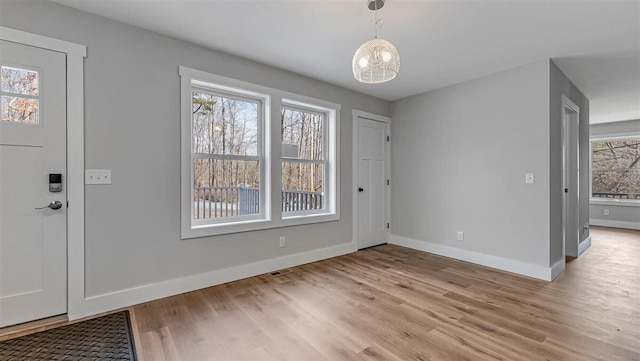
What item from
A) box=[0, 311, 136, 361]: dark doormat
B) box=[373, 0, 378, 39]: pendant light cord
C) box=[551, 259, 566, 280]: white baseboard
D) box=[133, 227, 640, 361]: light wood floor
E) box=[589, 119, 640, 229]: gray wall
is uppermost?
box=[373, 0, 378, 39]: pendant light cord

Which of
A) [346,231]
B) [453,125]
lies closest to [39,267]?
[346,231]

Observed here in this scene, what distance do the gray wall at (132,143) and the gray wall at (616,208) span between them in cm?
836

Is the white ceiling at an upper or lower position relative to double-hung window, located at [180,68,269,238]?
upper

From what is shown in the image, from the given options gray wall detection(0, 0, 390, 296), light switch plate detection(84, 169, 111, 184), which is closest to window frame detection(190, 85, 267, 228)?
gray wall detection(0, 0, 390, 296)

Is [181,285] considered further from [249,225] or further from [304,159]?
[304,159]

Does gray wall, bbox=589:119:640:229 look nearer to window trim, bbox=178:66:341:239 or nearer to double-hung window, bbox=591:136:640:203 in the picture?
double-hung window, bbox=591:136:640:203

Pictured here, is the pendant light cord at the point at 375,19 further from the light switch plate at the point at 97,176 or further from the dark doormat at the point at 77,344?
the dark doormat at the point at 77,344

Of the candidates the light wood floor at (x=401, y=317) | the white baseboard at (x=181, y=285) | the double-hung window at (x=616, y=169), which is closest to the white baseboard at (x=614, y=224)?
the double-hung window at (x=616, y=169)

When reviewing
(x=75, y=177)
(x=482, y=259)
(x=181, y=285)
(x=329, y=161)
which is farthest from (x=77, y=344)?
(x=482, y=259)

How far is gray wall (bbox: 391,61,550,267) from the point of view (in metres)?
3.17

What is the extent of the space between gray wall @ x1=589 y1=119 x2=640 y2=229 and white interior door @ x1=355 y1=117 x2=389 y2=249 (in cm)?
571

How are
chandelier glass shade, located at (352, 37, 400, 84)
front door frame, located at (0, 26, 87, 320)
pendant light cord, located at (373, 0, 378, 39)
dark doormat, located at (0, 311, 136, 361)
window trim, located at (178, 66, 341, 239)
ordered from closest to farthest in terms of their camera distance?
1. dark doormat, located at (0, 311, 136, 361)
2. chandelier glass shade, located at (352, 37, 400, 84)
3. pendant light cord, located at (373, 0, 378, 39)
4. front door frame, located at (0, 26, 87, 320)
5. window trim, located at (178, 66, 341, 239)

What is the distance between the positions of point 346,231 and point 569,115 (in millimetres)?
3676

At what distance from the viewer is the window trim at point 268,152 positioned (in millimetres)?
2730
